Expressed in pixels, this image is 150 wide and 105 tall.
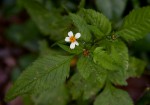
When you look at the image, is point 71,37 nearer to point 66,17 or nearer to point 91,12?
point 91,12

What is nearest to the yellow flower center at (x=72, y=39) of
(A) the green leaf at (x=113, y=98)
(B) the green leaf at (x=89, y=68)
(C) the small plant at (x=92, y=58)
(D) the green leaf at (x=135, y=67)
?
(C) the small plant at (x=92, y=58)

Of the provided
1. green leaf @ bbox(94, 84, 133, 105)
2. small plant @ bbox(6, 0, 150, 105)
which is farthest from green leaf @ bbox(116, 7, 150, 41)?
green leaf @ bbox(94, 84, 133, 105)

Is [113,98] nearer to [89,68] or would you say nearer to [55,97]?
[89,68]

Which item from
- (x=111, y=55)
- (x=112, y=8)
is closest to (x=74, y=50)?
(x=111, y=55)

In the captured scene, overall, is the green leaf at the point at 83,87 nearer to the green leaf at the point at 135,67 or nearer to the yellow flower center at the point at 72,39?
the green leaf at the point at 135,67

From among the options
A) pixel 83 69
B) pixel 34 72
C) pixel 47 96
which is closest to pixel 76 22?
pixel 83 69
